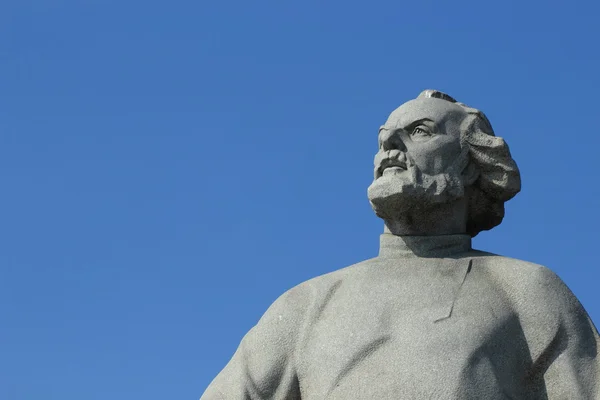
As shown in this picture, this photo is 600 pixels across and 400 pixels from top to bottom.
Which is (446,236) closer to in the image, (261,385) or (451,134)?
(451,134)

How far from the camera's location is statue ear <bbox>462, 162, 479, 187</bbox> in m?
12.2

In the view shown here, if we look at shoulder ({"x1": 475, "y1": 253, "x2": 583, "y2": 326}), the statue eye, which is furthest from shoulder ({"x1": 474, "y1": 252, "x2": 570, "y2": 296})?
the statue eye

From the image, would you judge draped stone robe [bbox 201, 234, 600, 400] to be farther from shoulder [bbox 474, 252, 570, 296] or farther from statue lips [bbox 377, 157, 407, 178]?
statue lips [bbox 377, 157, 407, 178]

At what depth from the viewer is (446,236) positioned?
39.7 feet

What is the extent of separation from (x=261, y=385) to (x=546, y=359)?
7.05ft

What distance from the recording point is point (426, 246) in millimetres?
12062

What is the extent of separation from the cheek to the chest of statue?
737 millimetres

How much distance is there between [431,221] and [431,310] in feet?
3.16

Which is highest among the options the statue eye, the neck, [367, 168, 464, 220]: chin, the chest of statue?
the statue eye

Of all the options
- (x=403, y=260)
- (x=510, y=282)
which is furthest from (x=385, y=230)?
(x=510, y=282)

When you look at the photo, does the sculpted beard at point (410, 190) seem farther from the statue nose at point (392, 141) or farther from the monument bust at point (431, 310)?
the statue nose at point (392, 141)

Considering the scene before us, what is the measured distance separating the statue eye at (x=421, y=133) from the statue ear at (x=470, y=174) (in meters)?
0.41

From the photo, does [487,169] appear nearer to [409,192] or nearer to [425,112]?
[425,112]

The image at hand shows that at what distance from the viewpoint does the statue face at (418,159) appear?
1192 centimetres
